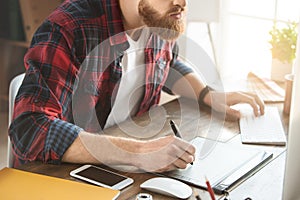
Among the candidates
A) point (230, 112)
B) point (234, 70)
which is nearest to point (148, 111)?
point (230, 112)

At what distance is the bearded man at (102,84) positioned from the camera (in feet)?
5.05

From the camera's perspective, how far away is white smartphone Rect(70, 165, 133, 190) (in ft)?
4.68

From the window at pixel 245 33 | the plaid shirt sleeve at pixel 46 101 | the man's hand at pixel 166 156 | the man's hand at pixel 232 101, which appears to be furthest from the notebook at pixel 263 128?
the window at pixel 245 33

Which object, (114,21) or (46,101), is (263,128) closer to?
(114,21)

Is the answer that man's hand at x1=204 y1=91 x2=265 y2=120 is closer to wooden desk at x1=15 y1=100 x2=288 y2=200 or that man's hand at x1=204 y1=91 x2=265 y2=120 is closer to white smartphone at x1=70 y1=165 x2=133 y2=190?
wooden desk at x1=15 y1=100 x2=288 y2=200

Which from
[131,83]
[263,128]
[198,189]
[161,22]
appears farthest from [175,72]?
[198,189]

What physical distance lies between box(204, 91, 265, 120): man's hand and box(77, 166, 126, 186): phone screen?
616 mm

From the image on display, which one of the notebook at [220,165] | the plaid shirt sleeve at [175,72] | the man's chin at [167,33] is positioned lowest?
the notebook at [220,165]

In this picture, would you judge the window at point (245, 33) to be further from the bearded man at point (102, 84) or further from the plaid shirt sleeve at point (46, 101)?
the plaid shirt sleeve at point (46, 101)

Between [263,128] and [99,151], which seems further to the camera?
[263,128]

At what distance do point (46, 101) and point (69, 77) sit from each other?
0.38 ft

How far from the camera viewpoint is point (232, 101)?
1.99 meters

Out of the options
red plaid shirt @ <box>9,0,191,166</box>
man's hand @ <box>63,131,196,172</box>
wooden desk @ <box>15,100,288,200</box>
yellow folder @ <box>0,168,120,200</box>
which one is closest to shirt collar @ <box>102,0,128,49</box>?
red plaid shirt @ <box>9,0,191,166</box>

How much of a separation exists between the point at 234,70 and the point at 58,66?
83.5 inches
